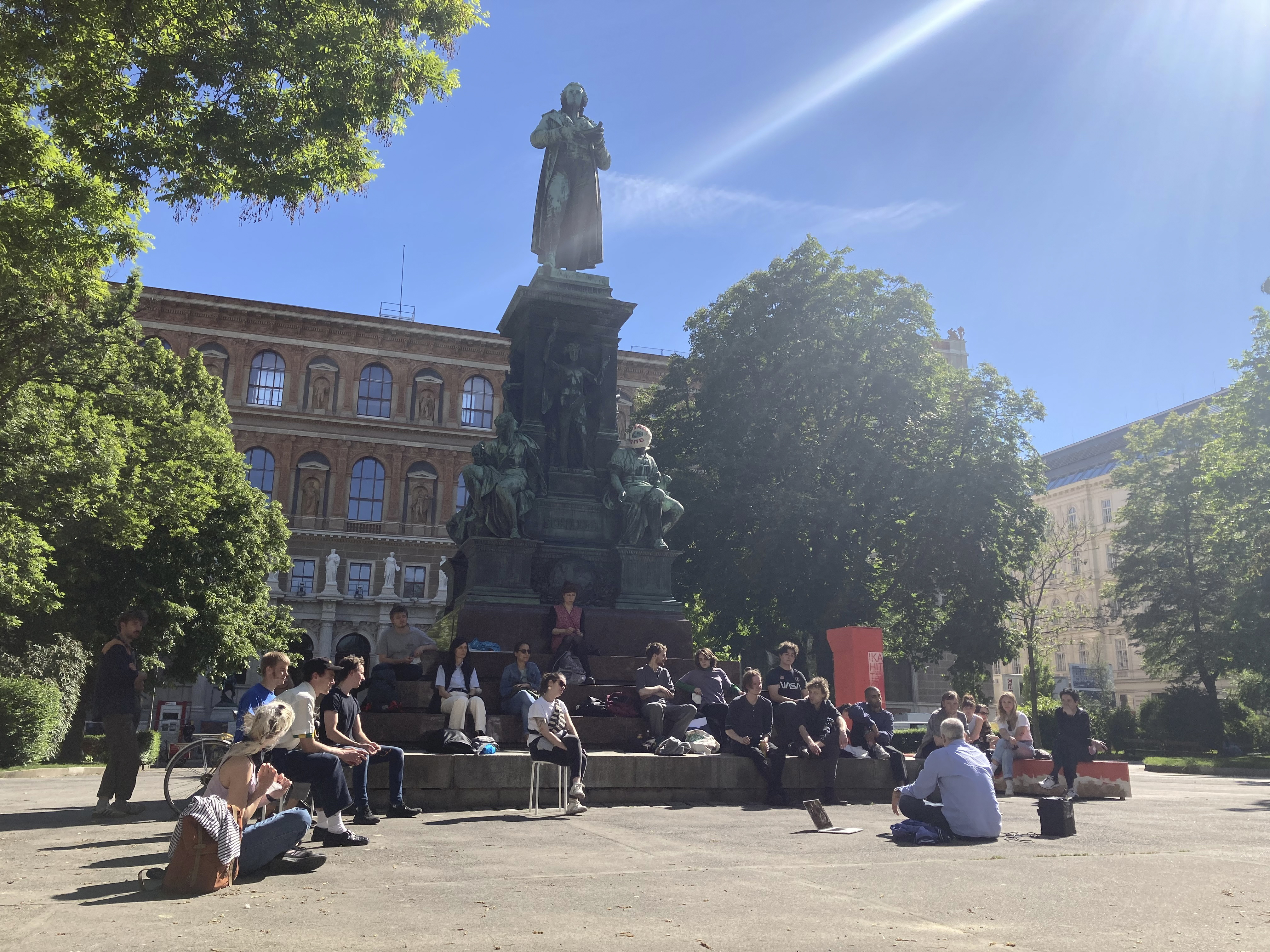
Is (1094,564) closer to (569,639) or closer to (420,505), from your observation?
(420,505)

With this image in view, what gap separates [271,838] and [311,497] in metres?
50.4

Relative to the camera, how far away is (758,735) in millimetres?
10438

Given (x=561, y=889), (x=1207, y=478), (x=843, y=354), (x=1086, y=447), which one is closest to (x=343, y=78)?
(x=561, y=889)

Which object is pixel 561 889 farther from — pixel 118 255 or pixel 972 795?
pixel 118 255

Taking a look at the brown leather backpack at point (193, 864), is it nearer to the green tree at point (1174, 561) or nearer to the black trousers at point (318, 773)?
the black trousers at point (318, 773)

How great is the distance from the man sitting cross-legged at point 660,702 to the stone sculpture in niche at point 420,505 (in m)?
44.8

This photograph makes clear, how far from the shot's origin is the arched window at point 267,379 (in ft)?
177

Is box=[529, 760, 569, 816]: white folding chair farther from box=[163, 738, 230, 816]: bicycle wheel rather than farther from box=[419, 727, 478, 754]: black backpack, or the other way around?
box=[163, 738, 230, 816]: bicycle wheel

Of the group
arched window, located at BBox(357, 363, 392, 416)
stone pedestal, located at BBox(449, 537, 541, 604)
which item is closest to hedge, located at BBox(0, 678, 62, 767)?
stone pedestal, located at BBox(449, 537, 541, 604)

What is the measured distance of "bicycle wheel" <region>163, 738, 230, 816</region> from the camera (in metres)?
7.82

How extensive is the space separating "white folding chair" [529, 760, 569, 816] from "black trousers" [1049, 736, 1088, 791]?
6584 mm

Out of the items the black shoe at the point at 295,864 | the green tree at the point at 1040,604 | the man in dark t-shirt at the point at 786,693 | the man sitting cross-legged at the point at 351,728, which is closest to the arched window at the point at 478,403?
the green tree at the point at 1040,604

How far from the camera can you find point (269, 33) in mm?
9672

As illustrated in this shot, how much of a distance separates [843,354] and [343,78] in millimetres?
21392
